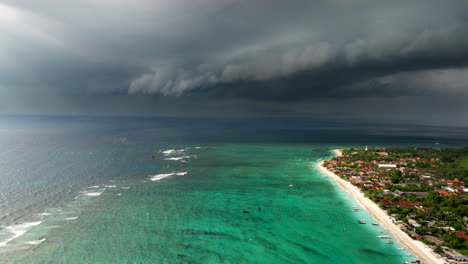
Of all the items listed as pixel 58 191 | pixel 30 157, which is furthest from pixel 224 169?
pixel 30 157

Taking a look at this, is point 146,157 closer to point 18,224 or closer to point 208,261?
point 18,224

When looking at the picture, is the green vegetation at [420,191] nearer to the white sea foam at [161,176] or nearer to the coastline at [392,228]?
the coastline at [392,228]

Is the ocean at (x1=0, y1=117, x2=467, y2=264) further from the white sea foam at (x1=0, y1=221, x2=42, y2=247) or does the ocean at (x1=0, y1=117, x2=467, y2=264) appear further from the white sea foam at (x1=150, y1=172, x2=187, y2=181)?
the white sea foam at (x1=150, y1=172, x2=187, y2=181)

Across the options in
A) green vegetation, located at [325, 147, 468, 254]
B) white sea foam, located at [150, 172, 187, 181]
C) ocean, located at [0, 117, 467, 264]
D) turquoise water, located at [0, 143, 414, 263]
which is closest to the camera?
turquoise water, located at [0, 143, 414, 263]

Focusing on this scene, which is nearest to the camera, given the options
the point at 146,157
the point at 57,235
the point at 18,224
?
the point at 57,235

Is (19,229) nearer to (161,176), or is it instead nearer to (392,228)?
(161,176)

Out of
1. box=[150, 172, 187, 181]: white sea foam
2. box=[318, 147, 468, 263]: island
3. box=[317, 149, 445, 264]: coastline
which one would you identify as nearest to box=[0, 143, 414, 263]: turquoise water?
box=[150, 172, 187, 181]: white sea foam

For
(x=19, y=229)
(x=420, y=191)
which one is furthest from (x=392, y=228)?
(x=19, y=229)

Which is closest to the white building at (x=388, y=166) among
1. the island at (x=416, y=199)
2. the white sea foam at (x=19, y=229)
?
the island at (x=416, y=199)
